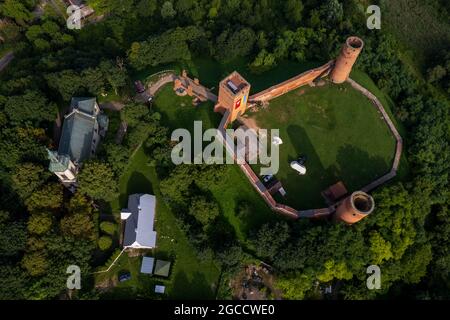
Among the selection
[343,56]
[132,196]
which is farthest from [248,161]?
[343,56]

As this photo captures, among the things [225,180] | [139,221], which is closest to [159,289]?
[139,221]

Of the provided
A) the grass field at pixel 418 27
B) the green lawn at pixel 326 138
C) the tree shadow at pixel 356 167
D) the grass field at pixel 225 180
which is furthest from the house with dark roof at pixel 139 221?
the grass field at pixel 418 27

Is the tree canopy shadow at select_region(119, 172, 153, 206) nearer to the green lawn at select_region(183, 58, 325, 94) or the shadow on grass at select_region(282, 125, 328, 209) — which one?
the green lawn at select_region(183, 58, 325, 94)

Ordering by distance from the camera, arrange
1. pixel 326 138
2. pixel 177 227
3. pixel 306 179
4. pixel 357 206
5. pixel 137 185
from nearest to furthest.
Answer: pixel 357 206, pixel 177 227, pixel 137 185, pixel 306 179, pixel 326 138

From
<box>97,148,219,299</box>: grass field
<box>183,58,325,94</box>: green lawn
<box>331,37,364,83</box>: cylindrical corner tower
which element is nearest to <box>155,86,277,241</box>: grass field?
<box>183,58,325,94</box>: green lawn

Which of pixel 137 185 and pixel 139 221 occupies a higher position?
pixel 137 185

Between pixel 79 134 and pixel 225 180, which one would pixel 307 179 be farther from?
pixel 79 134

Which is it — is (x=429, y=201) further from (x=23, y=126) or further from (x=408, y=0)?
(x=23, y=126)

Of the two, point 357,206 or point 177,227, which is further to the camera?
point 177,227
